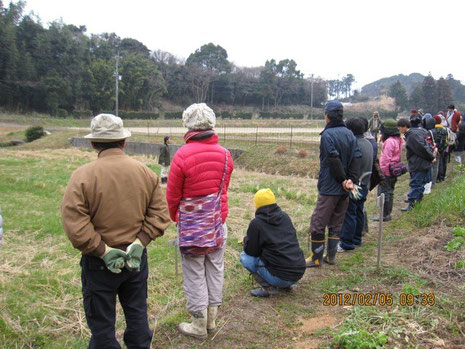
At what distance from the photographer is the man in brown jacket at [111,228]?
7.77 ft

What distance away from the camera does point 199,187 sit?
3.04 metres

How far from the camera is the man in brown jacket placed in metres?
2.37

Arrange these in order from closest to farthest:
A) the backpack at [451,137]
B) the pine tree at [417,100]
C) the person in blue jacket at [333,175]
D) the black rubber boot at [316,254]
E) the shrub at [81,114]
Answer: the person in blue jacket at [333,175], the black rubber boot at [316,254], the backpack at [451,137], the shrub at [81,114], the pine tree at [417,100]

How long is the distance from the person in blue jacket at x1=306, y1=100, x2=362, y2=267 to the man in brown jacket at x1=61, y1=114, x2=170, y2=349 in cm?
235

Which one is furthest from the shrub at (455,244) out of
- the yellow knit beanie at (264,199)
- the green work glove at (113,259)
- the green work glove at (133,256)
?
the green work glove at (113,259)

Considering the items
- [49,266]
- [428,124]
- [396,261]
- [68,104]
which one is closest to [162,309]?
[49,266]

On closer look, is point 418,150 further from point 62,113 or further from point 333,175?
point 62,113

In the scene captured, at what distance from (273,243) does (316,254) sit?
1134mm

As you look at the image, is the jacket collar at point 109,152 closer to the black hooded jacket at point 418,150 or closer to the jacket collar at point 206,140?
the jacket collar at point 206,140

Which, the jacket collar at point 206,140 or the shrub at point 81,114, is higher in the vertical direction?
the shrub at point 81,114

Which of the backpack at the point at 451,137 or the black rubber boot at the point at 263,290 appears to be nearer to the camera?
the black rubber boot at the point at 263,290

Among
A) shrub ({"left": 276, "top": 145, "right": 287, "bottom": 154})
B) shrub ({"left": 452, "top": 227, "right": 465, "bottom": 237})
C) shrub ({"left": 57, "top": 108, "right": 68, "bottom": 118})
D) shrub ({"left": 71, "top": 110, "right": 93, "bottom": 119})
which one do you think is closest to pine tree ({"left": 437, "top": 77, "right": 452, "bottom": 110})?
shrub ({"left": 276, "top": 145, "right": 287, "bottom": 154})

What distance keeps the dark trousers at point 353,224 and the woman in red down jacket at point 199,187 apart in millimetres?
2541

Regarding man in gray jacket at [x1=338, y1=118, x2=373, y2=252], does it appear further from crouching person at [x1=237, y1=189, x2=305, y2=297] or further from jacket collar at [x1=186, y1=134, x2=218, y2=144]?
jacket collar at [x1=186, y1=134, x2=218, y2=144]
